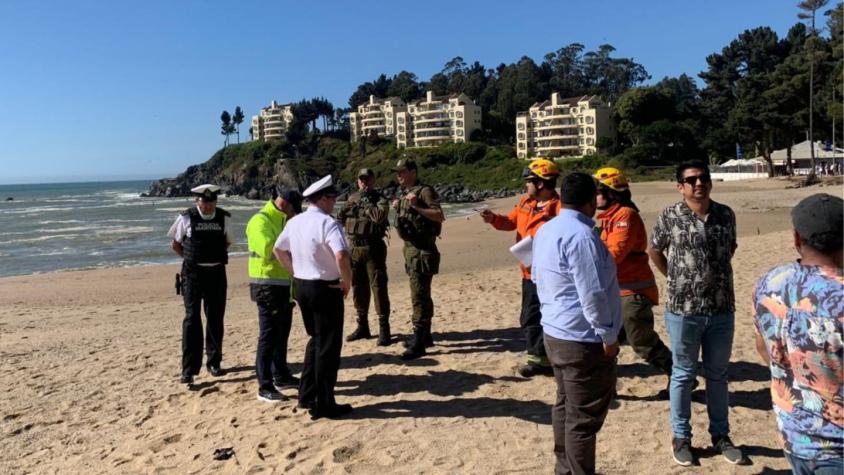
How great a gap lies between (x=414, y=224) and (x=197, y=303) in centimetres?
229

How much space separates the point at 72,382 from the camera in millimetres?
6504

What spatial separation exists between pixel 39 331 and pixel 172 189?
114 m

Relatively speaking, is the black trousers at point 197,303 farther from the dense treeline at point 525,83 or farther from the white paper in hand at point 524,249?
the dense treeline at point 525,83

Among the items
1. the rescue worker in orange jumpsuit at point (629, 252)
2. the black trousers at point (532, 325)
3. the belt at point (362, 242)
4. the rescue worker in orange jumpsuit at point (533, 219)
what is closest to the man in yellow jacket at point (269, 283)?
the belt at point (362, 242)

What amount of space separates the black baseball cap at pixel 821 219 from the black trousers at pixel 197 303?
503cm

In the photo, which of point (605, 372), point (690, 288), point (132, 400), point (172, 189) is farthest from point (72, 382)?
point (172, 189)

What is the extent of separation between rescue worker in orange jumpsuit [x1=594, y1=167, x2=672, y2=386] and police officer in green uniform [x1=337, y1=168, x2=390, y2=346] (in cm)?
270

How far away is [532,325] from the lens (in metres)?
5.68

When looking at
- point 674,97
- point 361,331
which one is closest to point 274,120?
point 674,97

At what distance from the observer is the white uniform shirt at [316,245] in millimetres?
4695

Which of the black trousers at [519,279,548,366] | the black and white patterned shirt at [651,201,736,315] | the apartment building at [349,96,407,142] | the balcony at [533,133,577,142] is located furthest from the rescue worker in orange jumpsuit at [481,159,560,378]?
the apartment building at [349,96,407,142]

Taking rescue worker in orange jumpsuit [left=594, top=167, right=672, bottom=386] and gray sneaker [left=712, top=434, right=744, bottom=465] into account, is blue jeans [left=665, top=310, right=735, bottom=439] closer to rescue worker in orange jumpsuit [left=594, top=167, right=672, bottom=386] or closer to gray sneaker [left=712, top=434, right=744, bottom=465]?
gray sneaker [left=712, top=434, right=744, bottom=465]

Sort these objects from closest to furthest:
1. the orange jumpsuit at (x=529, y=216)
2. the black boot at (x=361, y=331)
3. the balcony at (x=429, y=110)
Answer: the orange jumpsuit at (x=529, y=216) < the black boot at (x=361, y=331) < the balcony at (x=429, y=110)

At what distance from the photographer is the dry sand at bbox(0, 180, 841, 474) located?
4211 millimetres
